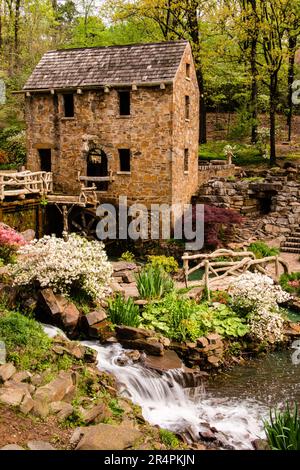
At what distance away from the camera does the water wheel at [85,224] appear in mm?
24516

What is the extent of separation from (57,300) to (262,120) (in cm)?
2940

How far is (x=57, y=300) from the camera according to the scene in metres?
12.7

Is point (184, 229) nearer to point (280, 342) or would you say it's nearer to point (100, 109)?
point (100, 109)

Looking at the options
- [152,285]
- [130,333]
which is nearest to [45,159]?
[152,285]

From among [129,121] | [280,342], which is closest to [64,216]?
[129,121]

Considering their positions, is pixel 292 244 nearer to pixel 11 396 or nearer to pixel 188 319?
pixel 188 319

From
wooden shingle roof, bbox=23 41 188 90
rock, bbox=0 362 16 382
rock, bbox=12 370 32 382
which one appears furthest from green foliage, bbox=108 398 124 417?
wooden shingle roof, bbox=23 41 188 90

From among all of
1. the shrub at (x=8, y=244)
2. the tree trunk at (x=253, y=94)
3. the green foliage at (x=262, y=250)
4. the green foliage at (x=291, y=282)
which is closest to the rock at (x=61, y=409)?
the shrub at (x=8, y=244)

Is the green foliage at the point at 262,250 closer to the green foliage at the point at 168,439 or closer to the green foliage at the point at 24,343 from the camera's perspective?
the green foliage at the point at 24,343

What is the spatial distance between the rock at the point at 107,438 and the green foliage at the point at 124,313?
5.59 meters

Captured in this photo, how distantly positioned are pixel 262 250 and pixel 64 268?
36.1 ft

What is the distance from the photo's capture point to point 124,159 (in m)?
24.6

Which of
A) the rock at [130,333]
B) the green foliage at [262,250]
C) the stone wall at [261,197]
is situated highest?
the stone wall at [261,197]

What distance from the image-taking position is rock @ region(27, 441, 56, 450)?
6.86 m
